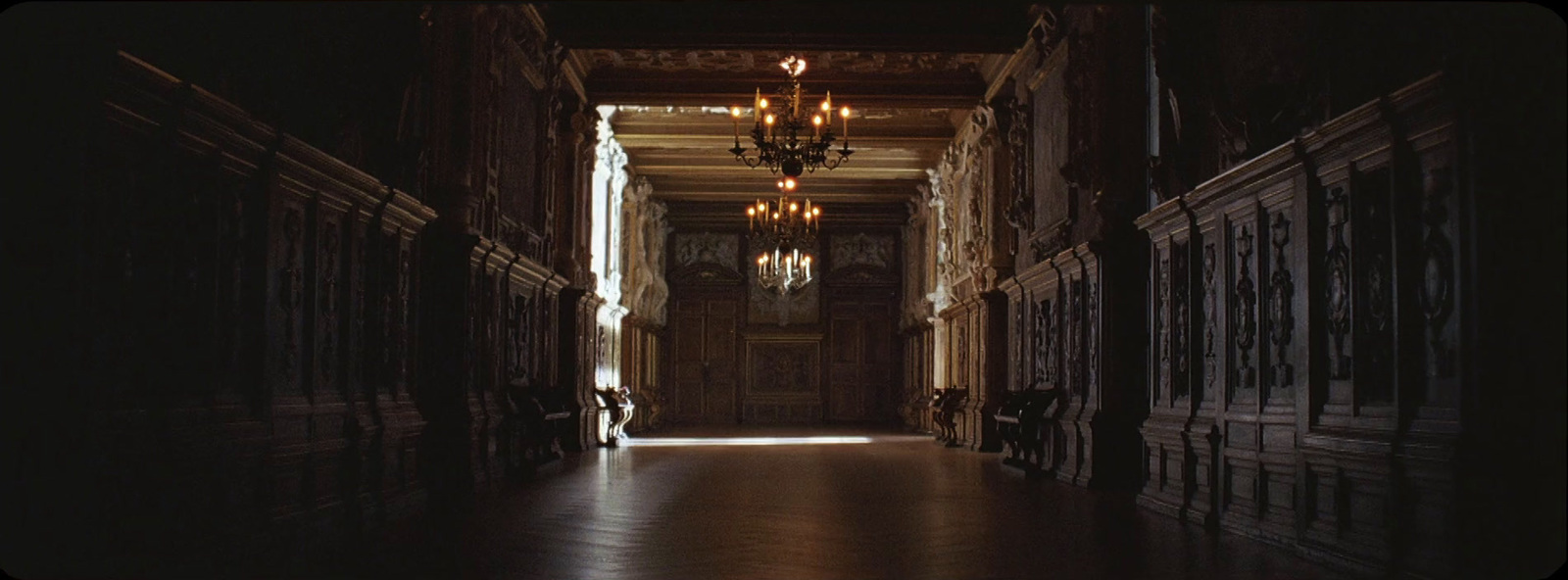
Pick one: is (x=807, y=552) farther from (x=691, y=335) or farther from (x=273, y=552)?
(x=691, y=335)

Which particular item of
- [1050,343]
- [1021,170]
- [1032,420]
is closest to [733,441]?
[1021,170]

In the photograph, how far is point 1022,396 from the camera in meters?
11.9

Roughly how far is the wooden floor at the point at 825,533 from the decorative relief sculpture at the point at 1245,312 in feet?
2.84

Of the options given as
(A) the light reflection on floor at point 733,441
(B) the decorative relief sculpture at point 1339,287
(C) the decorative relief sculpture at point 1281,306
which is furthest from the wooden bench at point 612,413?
(B) the decorative relief sculpture at point 1339,287

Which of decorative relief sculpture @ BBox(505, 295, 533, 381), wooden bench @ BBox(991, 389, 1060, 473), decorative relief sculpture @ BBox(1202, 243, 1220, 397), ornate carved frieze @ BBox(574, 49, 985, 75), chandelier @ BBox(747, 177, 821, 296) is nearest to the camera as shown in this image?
decorative relief sculpture @ BBox(1202, 243, 1220, 397)

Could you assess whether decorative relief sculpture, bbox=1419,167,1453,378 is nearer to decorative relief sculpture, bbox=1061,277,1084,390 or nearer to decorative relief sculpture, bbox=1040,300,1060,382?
decorative relief sculpture, bbox=1061,277,1084,390

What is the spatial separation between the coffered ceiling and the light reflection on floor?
14.2 feet

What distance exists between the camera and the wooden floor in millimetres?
5305

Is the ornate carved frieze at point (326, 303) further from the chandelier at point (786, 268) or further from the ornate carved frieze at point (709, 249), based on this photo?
the ornate carved frieze at point (709, 249)

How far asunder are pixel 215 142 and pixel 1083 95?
7075mm

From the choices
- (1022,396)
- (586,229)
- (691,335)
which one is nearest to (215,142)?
(1022,396)

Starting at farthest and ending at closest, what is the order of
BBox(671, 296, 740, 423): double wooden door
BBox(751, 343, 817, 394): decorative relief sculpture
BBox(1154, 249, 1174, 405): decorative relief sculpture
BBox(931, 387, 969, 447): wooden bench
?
1. BBox(751, 343, 817, 394): decorative relief sculpture
2. BBox(671, 296, 740, 423): double wooden door
3. BBox(931, 387, 969, 447): wooden bench
4. BBox(1154, 249, 1174, 405): decorative relief sculpture

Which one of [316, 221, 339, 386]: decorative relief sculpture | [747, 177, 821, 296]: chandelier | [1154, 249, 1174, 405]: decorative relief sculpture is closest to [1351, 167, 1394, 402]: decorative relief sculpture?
[1154, 249, 1174, 405]: decorative relief sculpture

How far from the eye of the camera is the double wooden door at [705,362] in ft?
94.2
